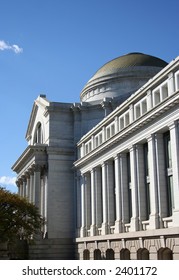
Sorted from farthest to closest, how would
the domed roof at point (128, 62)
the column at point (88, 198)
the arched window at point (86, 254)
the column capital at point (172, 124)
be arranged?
the domed roof at point (128, 62) → the column at point (88, 198) → the arched window at point (86, 254) → the column capital at point (172, 124)

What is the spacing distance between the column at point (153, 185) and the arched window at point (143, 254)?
2949mm

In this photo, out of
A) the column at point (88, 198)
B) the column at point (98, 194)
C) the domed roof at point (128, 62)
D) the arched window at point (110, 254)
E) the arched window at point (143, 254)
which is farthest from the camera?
the domed roof at point (128, 62)

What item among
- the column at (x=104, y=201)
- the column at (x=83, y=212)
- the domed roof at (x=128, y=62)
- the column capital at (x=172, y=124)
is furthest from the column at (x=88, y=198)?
the column capital at (x=172, y=124)

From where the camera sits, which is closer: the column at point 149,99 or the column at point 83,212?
the column at point 149,99

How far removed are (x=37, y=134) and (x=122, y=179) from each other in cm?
3062

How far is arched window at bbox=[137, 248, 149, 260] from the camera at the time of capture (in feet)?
119

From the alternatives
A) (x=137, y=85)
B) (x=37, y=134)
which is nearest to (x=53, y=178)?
(x=37, y=134)

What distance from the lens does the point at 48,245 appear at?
178 ft

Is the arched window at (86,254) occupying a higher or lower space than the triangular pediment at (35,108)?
lower

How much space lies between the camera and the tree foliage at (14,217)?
47375 millimetres

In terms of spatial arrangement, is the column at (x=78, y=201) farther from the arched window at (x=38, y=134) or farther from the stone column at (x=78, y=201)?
the arched window at (x=38, y=134)

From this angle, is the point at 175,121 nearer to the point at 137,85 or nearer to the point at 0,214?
the point at 0,214

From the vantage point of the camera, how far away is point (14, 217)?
48.5 meters

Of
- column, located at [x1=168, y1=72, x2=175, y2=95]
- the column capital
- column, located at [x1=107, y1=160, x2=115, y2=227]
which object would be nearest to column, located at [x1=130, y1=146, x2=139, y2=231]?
column, located at [x1=107, y1=160, x2=115, y2=227]
